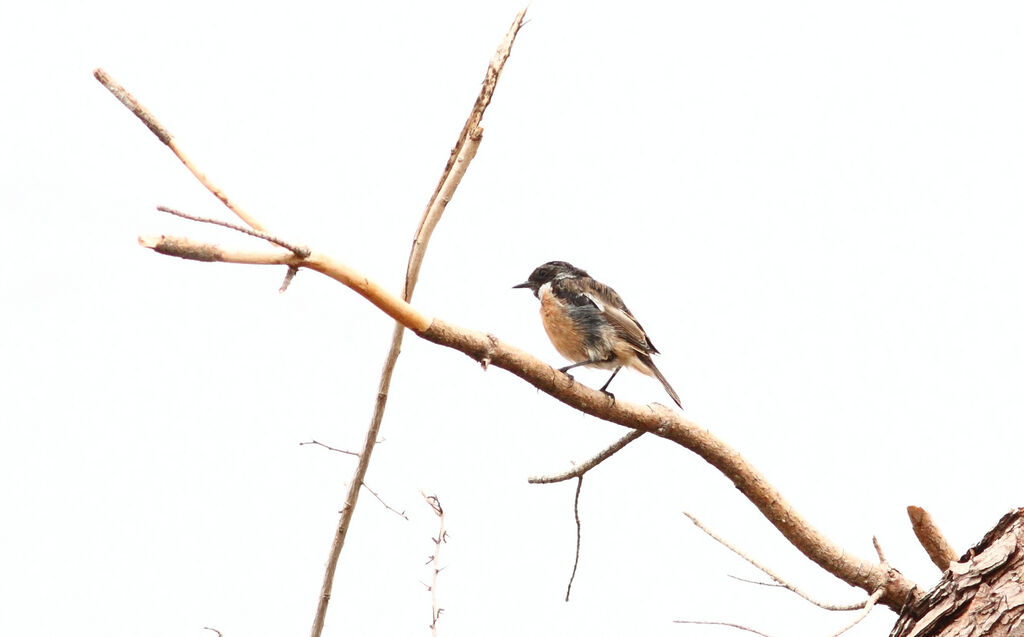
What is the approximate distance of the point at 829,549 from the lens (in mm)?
3561

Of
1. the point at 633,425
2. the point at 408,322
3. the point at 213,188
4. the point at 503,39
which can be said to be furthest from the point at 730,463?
the point at 213,188

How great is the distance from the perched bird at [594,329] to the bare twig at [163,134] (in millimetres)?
2293

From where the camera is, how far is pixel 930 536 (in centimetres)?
340

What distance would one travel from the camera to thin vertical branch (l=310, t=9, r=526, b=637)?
2865 mm

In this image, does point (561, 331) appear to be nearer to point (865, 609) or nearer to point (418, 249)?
point (418, 249)

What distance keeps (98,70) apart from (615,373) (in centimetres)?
294

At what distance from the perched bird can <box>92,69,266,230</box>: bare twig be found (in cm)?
229

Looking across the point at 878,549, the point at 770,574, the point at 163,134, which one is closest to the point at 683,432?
the point at 770,574

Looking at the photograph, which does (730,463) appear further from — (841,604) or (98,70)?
(98,70)

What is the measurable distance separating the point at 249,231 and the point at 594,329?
267cm

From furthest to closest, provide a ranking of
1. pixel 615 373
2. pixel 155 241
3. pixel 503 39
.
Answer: pixel 615 373, pixel 503 39, pixel 155 241

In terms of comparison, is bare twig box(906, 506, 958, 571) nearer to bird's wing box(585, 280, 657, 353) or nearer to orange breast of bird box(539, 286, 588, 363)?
bird's wing box(585, 280, 657, 353)

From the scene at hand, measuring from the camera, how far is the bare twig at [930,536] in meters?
3.36

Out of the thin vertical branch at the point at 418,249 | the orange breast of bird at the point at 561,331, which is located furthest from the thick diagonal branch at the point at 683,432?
the orange breast of bird at the point at 561,331
